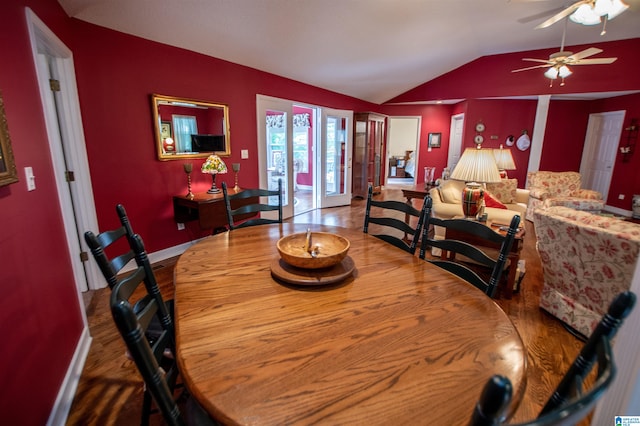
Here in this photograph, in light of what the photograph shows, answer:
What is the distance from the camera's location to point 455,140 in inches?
324

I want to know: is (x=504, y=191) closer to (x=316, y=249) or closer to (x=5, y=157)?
(x=316, y=249)

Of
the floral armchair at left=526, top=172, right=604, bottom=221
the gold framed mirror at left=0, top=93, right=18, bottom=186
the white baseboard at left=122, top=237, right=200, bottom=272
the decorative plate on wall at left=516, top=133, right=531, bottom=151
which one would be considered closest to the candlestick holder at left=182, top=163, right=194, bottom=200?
the white baseboard at left=122, top=237, right=200, bottom=272

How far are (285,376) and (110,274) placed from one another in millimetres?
846

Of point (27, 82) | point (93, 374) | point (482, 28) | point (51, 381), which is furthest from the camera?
point (482, 28)

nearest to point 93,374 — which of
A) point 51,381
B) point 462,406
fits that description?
point 51,381

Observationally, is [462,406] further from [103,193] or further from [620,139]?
[620,139]

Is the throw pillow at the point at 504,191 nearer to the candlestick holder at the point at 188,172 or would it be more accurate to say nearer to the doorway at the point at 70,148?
the candlestick holder at the point at 188,172

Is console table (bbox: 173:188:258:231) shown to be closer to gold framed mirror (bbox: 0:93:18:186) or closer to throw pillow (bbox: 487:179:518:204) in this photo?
gold framed mirror (bbox: 0:93:18:186)

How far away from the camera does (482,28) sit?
462 cm

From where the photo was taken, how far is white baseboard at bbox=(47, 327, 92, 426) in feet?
4.79

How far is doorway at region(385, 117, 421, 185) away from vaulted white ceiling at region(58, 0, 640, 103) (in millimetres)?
4894

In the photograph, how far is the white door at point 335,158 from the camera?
19.7ft

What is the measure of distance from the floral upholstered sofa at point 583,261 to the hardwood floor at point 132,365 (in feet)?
0.61

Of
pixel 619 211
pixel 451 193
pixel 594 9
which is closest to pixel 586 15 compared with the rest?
pixel 594 9
